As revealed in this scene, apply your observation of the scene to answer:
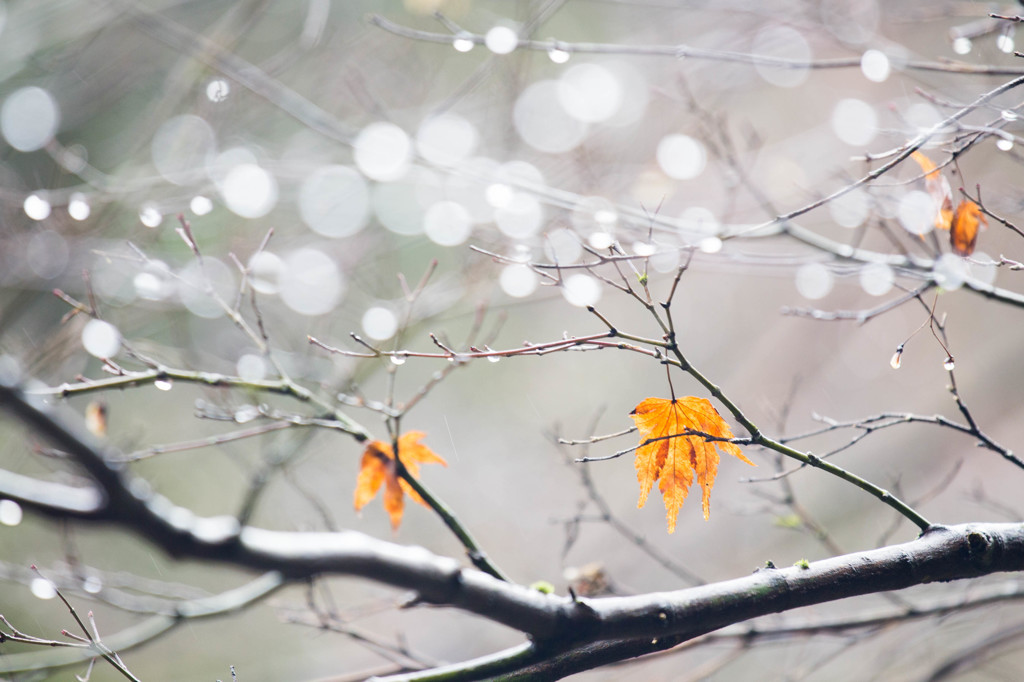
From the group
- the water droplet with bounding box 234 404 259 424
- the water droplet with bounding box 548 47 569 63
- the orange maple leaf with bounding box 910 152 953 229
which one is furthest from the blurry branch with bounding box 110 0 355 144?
the orange maple leaf with bounding box 910 152 953 229

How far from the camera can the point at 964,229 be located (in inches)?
33.0

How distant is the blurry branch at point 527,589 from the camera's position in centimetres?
66

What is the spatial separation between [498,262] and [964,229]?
0.94 metres

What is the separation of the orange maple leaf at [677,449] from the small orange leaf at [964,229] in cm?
44

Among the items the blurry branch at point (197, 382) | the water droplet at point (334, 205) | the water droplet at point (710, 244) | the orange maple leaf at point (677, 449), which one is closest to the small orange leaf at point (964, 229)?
the water droplet at point (710, 244)

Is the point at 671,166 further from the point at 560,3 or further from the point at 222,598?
the point at 222,598

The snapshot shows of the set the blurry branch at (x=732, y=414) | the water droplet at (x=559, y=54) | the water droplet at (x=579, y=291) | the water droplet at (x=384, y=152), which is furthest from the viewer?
the water droplet at (x=384, y=152)

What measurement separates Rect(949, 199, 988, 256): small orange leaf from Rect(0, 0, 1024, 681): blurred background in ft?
0.15

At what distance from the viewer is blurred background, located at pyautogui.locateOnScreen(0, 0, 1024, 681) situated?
3.96ft

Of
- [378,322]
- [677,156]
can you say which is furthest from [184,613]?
[677,156]

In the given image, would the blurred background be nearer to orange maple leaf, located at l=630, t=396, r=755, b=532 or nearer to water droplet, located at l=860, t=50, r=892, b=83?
water droplet, located at l=860, t=50, r=892, b=83

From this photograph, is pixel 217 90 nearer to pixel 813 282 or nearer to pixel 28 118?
pixel 28 118

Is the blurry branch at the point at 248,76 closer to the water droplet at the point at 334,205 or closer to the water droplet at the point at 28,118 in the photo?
the water droplet at the point at 334,205

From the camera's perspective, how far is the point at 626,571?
3604mm
